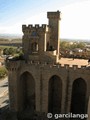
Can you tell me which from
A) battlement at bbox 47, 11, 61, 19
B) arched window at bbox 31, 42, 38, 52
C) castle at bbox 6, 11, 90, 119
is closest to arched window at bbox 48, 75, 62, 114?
castle at bbox 6, 11, 90, 119

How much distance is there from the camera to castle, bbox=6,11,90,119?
95.3 feet

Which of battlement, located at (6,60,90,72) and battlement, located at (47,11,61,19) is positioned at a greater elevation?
battlement, located at (47,11,61,19)

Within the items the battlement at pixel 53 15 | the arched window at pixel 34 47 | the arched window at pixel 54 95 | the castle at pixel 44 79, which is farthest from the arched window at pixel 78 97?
the battlement at pixel 53 15

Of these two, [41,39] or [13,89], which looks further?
[41,39]

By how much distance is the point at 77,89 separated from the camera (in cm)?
3138

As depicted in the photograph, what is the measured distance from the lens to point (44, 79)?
30.2 m

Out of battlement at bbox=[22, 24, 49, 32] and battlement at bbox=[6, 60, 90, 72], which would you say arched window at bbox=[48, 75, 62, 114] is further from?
battlement at bbox=[22, 24, 49, 32]

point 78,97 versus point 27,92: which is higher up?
point 27,92

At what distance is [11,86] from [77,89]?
38.9ft

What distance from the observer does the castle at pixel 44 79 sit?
29047mm

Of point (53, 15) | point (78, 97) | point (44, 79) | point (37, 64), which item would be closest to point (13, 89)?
point (44, 79)

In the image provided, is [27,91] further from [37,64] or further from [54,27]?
[54,27]

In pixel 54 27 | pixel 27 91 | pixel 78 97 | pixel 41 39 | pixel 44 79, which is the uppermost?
pixel 54 27

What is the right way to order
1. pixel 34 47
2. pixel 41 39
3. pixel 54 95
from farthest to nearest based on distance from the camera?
pixel 34 47, pixel 41 39, pixel 54 95
